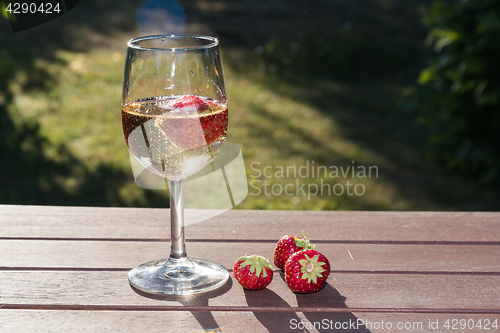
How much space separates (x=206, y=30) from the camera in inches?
269

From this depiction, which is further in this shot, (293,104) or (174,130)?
(293,104)

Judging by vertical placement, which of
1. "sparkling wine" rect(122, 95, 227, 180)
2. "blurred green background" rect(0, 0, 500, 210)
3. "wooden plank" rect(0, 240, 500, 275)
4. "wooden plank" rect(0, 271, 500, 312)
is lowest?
"blurred green background" rect(0, 0, 500, 210)

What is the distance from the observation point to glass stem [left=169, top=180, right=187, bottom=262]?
1033 millimetres

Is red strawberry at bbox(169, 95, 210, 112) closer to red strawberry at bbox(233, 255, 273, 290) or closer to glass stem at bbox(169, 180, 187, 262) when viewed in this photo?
glass stem at bbox(169, 180, 187, 262)

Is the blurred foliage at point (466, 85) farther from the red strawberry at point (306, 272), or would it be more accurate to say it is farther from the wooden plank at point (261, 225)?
the red strawberry at point (306, 272)

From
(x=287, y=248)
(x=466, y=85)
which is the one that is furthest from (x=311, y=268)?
(x=466, y=85)

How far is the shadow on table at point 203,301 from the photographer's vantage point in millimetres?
877

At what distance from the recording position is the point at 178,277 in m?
1.03

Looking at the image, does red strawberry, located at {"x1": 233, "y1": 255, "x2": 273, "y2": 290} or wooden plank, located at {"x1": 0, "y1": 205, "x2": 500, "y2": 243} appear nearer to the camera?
red strawberry, located at {"x1": 233, "y1": 255, "x2": 273, "y2": 290}

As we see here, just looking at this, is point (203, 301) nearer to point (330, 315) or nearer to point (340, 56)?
point (330, 315)

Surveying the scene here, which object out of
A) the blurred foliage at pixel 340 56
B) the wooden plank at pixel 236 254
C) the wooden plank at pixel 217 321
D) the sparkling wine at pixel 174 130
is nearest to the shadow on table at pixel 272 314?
the wooden plank at pixel 217 321

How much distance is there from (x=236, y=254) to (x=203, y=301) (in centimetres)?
22

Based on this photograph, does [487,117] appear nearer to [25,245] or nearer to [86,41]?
[25,245]

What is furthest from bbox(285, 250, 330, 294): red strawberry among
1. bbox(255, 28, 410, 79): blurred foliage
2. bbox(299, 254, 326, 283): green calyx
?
bbox(255, 28, 410, 79): blurred foliage
